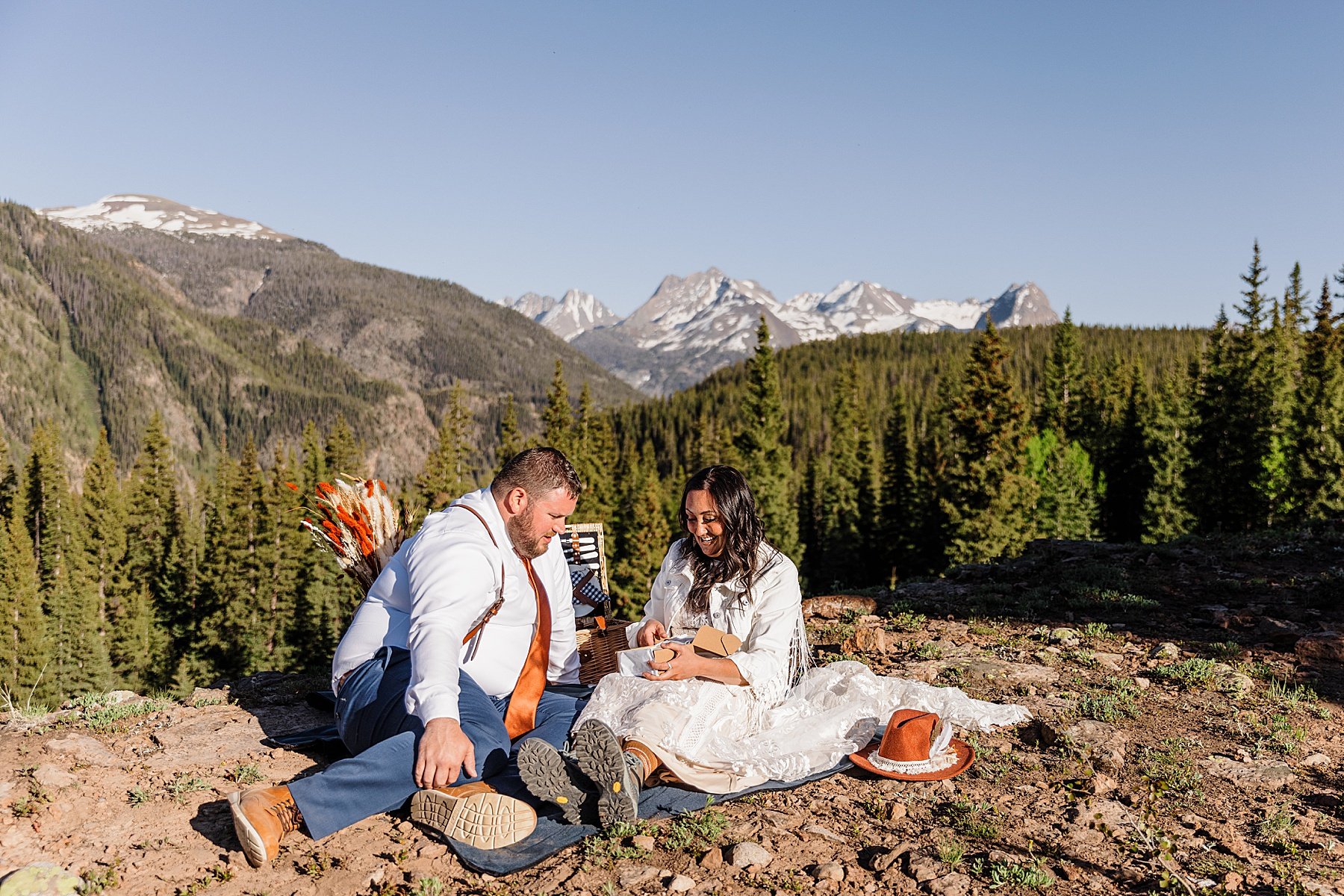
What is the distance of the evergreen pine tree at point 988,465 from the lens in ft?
129

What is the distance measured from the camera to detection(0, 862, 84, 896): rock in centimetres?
364

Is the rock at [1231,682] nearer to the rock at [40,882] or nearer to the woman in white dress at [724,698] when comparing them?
the woman in white dress at [724,698]

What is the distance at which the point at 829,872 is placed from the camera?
399 centimetres

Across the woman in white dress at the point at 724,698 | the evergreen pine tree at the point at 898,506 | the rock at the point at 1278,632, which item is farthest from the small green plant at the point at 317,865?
the evergreen pine tree at the point at 898,506

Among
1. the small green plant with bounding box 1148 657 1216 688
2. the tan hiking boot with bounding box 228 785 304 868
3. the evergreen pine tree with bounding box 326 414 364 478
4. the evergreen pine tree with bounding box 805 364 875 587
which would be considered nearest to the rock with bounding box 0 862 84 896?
the tan hiking boot with bounding box 228 785 304 868

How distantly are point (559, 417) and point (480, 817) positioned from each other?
44.4 m

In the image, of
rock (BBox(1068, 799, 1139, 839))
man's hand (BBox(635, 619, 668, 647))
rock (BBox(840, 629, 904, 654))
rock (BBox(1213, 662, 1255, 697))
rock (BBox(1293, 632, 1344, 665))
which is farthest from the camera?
rock (BBox(840, 629, 904, 654))

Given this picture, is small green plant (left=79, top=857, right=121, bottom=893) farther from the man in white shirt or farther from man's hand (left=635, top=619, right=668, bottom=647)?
man's hand (left=635, top=619, right=668, bottom=647)

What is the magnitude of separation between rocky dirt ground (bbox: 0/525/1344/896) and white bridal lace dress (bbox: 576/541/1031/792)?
20cm

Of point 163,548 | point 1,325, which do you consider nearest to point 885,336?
point 163,548

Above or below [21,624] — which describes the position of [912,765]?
above

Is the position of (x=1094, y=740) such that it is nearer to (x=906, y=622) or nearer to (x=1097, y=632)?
(x=1097, y=632)

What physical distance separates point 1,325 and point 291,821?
9906 inches

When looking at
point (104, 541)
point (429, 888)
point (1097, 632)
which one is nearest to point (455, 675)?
point (429, 888)
